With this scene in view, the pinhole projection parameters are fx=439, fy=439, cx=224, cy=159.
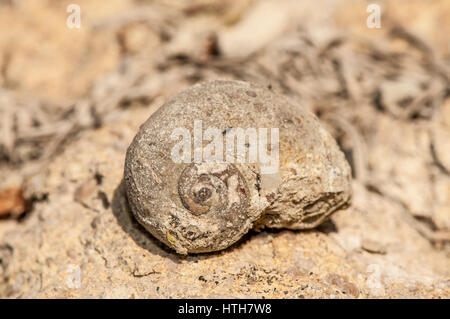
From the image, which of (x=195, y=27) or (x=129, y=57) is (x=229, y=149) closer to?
(x=129, y=57)

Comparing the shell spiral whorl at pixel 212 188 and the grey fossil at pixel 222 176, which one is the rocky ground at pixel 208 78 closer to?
the grey fossil at pixel 222 176

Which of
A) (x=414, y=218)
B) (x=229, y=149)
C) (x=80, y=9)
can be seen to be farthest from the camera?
(x=80, y=9)

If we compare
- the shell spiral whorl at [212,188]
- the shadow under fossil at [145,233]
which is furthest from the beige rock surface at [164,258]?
the shell spiral whorl at [212,188]

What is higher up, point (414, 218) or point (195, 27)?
point (195, 27)

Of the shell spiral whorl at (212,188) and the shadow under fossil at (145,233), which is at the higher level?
the shell spiral whorl at (212,188)

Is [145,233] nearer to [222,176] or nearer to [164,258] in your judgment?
[164,258]

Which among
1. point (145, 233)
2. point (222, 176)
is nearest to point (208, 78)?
point (145, 233)
